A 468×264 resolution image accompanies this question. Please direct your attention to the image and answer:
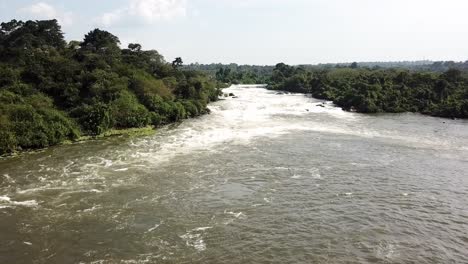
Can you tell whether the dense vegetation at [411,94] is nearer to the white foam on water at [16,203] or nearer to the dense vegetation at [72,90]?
the dense vegetation at [72,90]

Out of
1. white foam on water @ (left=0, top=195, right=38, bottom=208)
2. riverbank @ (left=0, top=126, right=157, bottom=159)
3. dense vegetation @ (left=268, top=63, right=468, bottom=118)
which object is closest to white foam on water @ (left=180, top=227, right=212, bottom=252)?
white foam on water @ (left=0, top=195, right=38, bottom=208)

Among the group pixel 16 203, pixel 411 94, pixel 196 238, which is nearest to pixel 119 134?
pixel 16 203

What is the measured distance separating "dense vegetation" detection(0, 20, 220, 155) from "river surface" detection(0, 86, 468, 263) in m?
2.32

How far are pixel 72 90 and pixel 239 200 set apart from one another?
76.9 ft

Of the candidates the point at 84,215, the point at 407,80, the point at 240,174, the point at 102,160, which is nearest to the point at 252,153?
the point at 240,174

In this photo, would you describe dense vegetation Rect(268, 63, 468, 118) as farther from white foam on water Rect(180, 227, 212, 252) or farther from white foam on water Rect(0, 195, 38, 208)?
white foam on water Rect(0, 195, 38, 208)

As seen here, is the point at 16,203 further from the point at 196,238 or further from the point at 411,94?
the point at 411,94

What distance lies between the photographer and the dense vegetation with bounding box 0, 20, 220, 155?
30344mm

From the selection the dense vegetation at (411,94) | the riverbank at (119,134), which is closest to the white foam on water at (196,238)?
the riverbank at (119,134)

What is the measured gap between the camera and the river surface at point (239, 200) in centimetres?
1496

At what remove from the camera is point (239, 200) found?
64.8 ft

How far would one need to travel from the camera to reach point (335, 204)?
1925 cm

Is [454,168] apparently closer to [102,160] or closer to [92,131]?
[102,160]

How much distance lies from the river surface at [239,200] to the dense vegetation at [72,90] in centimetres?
232
